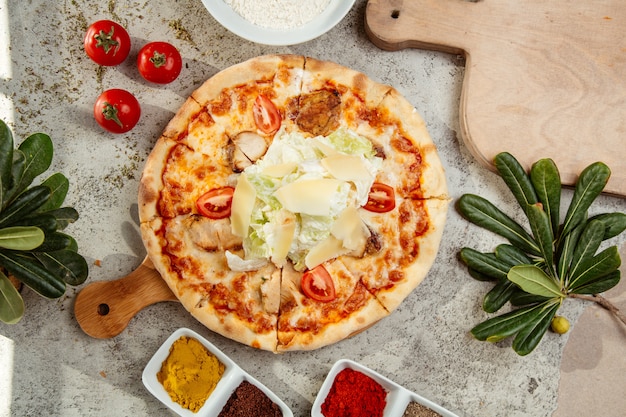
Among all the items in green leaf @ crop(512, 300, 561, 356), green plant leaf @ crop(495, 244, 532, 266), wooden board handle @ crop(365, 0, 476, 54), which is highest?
wooden board handle @ crop(365, 0, 476, 54)

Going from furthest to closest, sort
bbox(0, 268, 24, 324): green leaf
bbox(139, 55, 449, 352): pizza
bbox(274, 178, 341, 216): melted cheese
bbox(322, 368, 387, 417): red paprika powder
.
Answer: bbox(322, 368, 387, 417): red paprika powder < bbox(139, 55, 449, 352): pizza < bbox(274, 178, 341, 216): melted cheese < bbox(0, 268, 24, 324): green leaf

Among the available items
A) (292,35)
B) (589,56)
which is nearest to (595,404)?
(589,56)

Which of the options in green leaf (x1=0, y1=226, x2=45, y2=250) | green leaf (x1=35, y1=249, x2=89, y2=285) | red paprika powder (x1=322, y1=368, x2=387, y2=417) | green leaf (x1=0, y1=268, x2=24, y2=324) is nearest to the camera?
green leaf (x1=0, y1=226, x2=45, y2=250)

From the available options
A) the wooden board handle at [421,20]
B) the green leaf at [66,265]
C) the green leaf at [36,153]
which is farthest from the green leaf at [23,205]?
the wooden board handle at [421,20]

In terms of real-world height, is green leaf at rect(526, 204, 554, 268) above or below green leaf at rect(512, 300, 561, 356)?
above

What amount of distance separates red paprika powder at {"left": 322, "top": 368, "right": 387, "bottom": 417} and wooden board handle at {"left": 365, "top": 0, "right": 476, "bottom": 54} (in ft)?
6.62

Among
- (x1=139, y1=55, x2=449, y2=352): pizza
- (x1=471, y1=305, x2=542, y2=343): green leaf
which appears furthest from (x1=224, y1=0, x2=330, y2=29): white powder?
(x1=471, y1=305, x2=542, y2=343): green leaf

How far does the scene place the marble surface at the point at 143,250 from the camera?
11.9 feet

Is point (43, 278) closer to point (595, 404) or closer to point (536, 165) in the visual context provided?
point (536, 165)

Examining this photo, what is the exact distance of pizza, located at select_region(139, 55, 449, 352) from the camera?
11.0 ft

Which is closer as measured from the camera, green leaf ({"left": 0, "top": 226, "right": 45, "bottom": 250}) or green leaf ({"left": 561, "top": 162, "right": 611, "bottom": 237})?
green leaf ({"left": 0, "top": 226, "right": 45, "bottom": 250})

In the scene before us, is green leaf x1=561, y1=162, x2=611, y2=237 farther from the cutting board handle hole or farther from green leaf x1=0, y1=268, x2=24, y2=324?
green leaf x1=0, y1=268, x2=24, y2=324

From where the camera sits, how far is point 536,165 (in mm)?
3525

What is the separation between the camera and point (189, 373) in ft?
11.1
